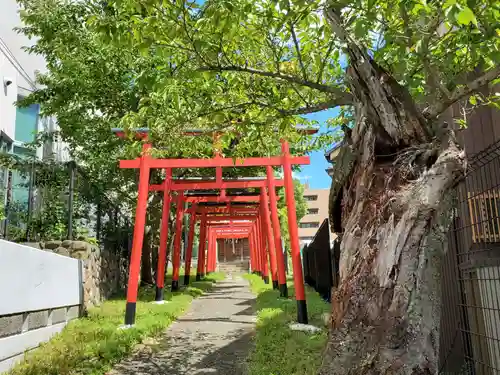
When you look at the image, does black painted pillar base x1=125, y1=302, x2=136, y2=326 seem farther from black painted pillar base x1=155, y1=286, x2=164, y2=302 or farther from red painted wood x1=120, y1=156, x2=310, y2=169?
black painted pillar base x1=155, y1=286, x2=164, y2=302

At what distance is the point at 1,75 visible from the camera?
44.3 ft

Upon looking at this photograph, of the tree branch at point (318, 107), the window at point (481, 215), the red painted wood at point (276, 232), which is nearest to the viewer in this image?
the tree branch at point (318, 107)

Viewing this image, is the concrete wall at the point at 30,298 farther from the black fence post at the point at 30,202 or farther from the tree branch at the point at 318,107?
the tree branch at the point at 318,107

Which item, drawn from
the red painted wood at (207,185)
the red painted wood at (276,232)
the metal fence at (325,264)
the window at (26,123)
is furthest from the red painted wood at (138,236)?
the window at (26,123)

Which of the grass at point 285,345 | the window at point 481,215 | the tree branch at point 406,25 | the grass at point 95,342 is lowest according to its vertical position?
the grass at point 285,345

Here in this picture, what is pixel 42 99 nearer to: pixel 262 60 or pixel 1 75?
pixel 1 75

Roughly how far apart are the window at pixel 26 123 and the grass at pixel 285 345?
1031cm

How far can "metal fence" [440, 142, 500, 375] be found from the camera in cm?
399

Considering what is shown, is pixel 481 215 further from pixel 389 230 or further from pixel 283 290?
pixel 283 290

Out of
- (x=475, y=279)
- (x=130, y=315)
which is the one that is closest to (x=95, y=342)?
(x=130, y=315)

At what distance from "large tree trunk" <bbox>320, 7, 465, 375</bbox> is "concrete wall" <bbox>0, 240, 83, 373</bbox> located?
401cm

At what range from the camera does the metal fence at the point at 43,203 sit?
8570 mm

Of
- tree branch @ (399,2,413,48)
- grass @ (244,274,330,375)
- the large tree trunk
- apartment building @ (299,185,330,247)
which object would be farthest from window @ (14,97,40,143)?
apartment building @ (299,185,330,247)

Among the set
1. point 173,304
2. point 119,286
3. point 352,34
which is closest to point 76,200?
point 173,304
